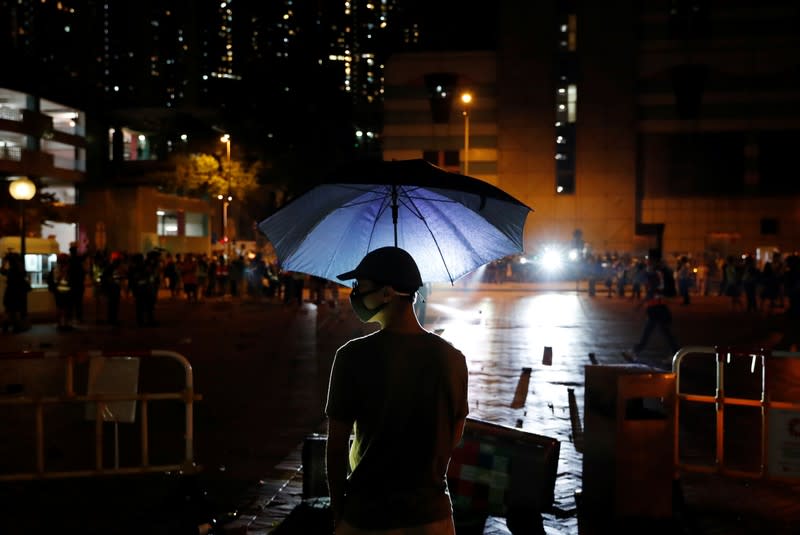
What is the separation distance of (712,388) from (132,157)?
58.0 meters

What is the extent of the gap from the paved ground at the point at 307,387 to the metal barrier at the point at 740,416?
339 millimetres

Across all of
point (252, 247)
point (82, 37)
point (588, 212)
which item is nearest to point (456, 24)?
point (588, 212)

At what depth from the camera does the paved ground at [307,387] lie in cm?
602

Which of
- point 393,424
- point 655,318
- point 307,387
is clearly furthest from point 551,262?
point 393,424

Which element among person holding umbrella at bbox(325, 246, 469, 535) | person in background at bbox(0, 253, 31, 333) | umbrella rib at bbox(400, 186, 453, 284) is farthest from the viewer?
person in background at bbox(0, 253, 31, 333)

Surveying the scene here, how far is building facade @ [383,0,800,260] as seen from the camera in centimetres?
5100

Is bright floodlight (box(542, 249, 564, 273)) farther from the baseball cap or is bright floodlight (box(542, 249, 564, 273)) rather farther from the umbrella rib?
the baseball cap

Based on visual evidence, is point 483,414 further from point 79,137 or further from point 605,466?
point 79,137

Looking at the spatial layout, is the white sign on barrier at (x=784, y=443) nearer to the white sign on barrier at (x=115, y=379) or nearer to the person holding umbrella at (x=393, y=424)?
the person holding umbrella at (x=393, y=424)

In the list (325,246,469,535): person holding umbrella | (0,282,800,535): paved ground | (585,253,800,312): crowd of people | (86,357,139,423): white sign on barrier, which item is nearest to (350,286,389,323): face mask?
(325,246,469,535): person holding umbrella

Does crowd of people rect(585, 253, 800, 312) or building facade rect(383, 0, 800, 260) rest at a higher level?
building facade rect(383, 0, 800, 260)

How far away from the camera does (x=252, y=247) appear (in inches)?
2264

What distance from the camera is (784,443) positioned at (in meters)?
6.24

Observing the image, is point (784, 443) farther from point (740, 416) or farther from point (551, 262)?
point (551, 262)
